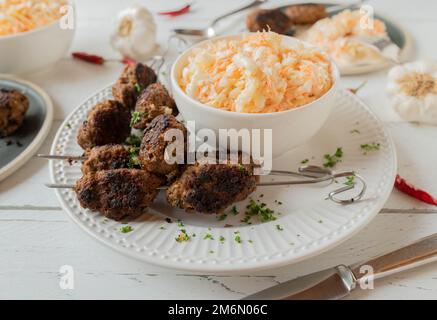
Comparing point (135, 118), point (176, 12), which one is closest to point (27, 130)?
point (135, 118)

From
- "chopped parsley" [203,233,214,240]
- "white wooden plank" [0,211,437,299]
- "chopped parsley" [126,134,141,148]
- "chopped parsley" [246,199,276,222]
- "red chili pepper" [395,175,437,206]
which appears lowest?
"white wooden plank" [0,211,437,299]

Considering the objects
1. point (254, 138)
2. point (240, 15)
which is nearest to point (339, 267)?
point (254, 138)

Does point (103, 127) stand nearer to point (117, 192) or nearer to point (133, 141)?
point (133, 141)

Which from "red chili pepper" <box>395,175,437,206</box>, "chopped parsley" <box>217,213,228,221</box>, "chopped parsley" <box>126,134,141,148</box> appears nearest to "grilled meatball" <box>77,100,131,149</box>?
"chopped parsley" <box>126,134,141,148</box>

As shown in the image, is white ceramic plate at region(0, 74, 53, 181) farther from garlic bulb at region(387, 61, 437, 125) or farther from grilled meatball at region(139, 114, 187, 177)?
garlic bulb at region(387, 61, 437, 125)

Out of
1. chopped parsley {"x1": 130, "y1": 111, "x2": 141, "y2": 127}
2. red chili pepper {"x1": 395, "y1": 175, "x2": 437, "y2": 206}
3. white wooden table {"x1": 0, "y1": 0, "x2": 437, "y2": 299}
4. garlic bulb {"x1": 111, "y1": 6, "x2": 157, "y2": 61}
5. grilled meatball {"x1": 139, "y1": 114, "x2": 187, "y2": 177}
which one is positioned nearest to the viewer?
white wooden table {"x1": 0, "y1": 0, "x2": 437, "y2": 299}

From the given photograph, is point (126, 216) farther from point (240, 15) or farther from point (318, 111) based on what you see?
point (240, 15)

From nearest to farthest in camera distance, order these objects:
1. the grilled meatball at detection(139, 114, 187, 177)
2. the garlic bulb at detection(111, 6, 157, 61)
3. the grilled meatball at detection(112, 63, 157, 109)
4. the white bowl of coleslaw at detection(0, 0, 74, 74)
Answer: the grilled meatball at detection(139, 114, 187, 177) → the grilled meatball at detection(112, 63, 157, 109) → the white bowl of coleslaw at detection(0, 0, 74, 74) → the garlic bulb at detection(111, 6, 157, 61)

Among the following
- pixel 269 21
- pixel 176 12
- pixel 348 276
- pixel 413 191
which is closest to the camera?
pixel 348 276
